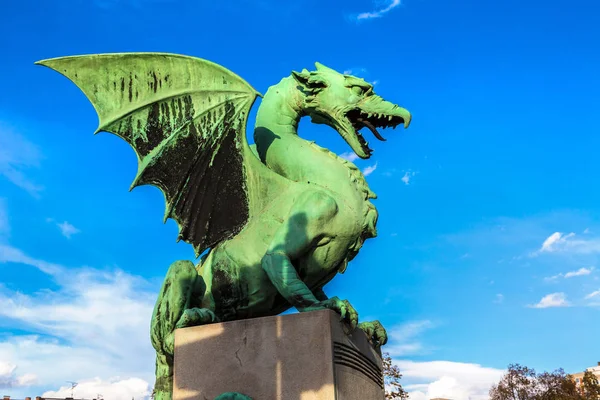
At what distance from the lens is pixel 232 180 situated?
546cm

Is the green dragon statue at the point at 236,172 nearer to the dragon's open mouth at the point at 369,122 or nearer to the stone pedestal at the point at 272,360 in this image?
the dragon's open mouth at the point at 369,122

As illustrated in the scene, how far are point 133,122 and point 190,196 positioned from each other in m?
0.84

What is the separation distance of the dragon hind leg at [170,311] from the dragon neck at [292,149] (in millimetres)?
1248

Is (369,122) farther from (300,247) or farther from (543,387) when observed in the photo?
(543,387)

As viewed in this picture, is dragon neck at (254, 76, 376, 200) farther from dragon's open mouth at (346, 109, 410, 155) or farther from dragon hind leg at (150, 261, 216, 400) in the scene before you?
dragon hind leg at (150, 261, 216, 400)

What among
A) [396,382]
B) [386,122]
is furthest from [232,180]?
[396,382]

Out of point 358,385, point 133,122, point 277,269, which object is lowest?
point 358,385

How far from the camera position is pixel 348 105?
5551 millimetres

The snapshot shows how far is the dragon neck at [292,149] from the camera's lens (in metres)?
5.23

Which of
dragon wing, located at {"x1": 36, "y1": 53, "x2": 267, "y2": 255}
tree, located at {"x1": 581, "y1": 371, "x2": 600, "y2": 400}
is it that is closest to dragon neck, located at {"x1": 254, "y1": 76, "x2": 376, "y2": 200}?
dragon wing, located at {"x1": 36, "y1": 53, "x2": 267, "y2": 255}

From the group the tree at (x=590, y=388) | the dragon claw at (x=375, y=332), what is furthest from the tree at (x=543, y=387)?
the dragon claw at (x=375, y=332)

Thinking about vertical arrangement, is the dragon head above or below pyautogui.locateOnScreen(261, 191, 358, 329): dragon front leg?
above

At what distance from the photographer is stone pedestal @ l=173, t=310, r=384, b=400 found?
13.5 ft

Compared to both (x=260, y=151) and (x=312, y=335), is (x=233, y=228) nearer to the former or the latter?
(x=260, y=151)
